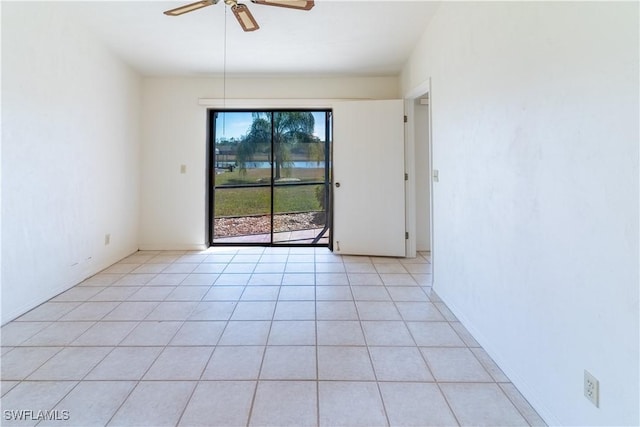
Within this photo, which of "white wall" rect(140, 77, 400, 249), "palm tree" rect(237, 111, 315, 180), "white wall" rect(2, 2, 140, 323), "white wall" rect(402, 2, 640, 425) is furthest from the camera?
"palm tree" rect(237, 111, 315, 180)

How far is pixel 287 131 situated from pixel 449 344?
3.42 m

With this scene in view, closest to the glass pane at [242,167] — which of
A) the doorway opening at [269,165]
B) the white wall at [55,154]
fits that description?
the doorway opening at [269,165]

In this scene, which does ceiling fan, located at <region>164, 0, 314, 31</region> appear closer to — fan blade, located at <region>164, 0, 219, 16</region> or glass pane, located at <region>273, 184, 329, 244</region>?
fan blade, located at <region>164, 0, 219, 16</region>

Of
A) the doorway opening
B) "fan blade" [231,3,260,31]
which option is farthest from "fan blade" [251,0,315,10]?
the doorway opening

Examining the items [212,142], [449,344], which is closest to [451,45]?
[449,344]

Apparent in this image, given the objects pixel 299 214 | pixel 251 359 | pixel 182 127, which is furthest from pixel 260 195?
pixel 251 359

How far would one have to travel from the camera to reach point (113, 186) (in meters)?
3.55

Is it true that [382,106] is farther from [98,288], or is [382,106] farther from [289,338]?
[98,288]

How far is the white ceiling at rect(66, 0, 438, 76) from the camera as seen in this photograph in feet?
8.46

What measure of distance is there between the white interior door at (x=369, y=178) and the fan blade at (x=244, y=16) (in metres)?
1.80

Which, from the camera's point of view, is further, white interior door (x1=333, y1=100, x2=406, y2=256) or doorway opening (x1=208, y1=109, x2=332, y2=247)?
doorway opening (x1=208, y1=109, x2=332, y2=247)

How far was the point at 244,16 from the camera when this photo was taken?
2.24 m

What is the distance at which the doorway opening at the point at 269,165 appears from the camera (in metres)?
4.34

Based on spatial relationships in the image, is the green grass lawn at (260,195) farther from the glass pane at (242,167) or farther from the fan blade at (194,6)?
the fan blade at (194,6)
